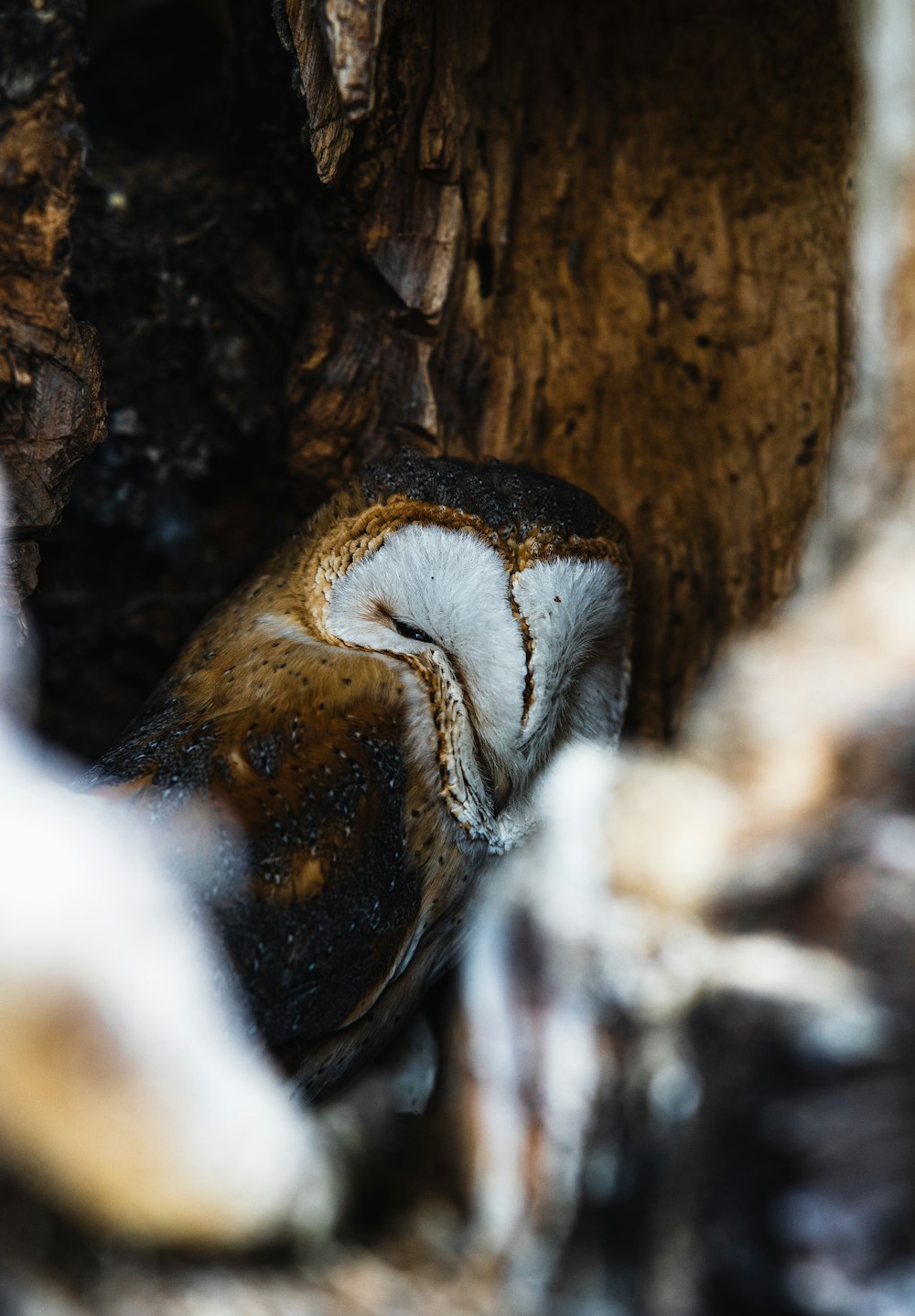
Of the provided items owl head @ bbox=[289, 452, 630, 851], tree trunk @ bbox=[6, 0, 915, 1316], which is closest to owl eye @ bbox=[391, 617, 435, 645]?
owl head @ bbox=[289, 452, 630, 851]

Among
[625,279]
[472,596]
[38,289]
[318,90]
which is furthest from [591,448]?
[38,289]

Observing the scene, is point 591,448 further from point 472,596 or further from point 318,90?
point 318,90

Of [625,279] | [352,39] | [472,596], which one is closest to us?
[352,39]

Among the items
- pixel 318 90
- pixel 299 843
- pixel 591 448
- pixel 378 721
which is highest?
pixel 318 90

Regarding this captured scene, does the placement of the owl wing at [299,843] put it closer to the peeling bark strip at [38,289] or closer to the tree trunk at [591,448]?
the tree trunk at [591,448]

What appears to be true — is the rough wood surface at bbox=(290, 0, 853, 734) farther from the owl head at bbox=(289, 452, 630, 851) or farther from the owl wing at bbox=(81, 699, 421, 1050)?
the owl wing at bbox=(81, 699, 421, 1050)

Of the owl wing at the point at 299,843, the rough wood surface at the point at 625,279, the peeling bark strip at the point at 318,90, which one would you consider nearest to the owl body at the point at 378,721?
the owl wing at the point at 299,843

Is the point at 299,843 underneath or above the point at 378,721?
underneath

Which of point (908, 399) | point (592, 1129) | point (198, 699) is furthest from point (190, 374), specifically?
point (592, 1129)

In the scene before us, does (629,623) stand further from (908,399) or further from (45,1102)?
(45,1102)
